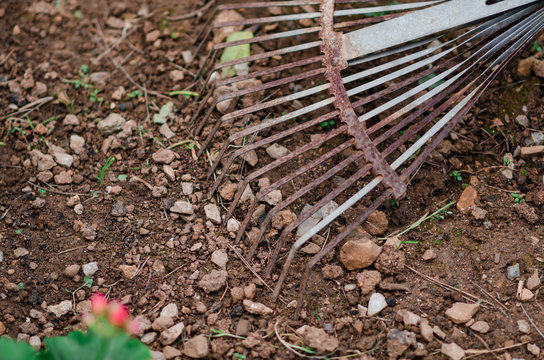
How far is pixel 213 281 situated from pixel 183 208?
0.35 m

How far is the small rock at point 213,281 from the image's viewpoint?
1.91 metres

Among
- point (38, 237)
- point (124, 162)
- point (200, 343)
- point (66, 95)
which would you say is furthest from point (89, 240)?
point (66, 95)

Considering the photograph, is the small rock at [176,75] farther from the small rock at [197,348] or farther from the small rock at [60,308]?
the small rock at [197,348]

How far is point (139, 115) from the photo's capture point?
2.42 meters

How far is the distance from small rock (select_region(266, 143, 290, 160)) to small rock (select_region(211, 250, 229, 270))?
0.49 meters

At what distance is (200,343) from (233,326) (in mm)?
147

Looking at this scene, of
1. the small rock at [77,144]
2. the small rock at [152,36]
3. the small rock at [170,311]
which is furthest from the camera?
the small rock at [152,36]

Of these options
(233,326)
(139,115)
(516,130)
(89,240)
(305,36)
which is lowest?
(233,326)

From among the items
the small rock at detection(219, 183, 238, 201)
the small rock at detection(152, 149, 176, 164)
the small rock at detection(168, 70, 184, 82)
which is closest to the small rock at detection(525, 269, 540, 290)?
the small rock at detection(219, 183, 238, 201)

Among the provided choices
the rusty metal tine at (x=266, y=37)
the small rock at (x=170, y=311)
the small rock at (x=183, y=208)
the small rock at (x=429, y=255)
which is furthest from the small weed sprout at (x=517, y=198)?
the small rock at (x=170, y=311)

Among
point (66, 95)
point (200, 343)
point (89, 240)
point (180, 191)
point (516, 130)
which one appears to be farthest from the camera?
point (66, 95)

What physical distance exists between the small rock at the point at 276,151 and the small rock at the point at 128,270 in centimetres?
74

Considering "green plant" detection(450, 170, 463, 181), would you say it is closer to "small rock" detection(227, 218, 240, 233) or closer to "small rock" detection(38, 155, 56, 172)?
"small rock" detection(227, 218, 240, 233)

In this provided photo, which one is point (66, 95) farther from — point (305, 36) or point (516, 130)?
point (516, 130)
